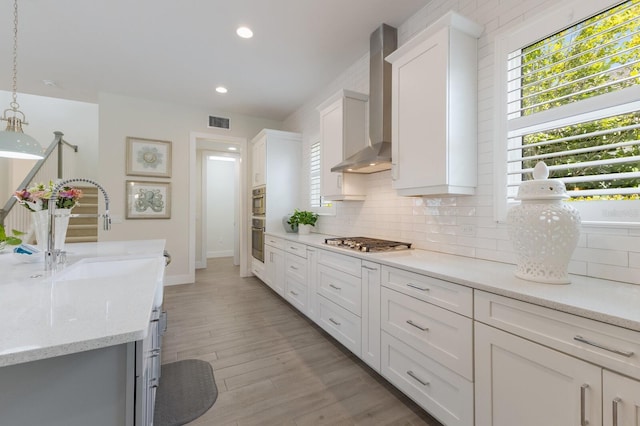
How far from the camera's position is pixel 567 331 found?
998 millimetres

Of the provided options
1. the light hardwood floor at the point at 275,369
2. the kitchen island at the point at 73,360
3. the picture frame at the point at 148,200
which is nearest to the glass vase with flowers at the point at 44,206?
the kitchen island at the point at 73,360

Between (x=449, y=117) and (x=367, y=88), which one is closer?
(x=449, y=117)

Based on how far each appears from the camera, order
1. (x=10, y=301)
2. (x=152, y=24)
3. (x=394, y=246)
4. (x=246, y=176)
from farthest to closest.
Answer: (x=246, y=176), (x=152, y=24), (x=394, y=246), (x=10, y=301)

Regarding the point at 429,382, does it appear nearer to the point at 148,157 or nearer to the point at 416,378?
the point at 416,378

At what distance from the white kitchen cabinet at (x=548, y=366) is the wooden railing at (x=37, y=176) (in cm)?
589

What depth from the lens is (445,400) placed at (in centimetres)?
145

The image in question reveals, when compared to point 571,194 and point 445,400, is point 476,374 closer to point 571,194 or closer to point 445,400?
point 445,400

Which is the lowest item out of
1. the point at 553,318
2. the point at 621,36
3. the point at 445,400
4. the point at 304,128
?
the point at 445,400

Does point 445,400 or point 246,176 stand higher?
point 246,176

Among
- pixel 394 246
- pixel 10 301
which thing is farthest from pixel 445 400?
pixel 10 301

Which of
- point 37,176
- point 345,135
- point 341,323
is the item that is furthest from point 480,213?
point 37,176

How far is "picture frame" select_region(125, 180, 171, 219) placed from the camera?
4324mm

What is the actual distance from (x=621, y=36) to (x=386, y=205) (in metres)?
1.83

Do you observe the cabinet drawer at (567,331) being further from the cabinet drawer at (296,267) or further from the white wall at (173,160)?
the white wall at (173,160)
